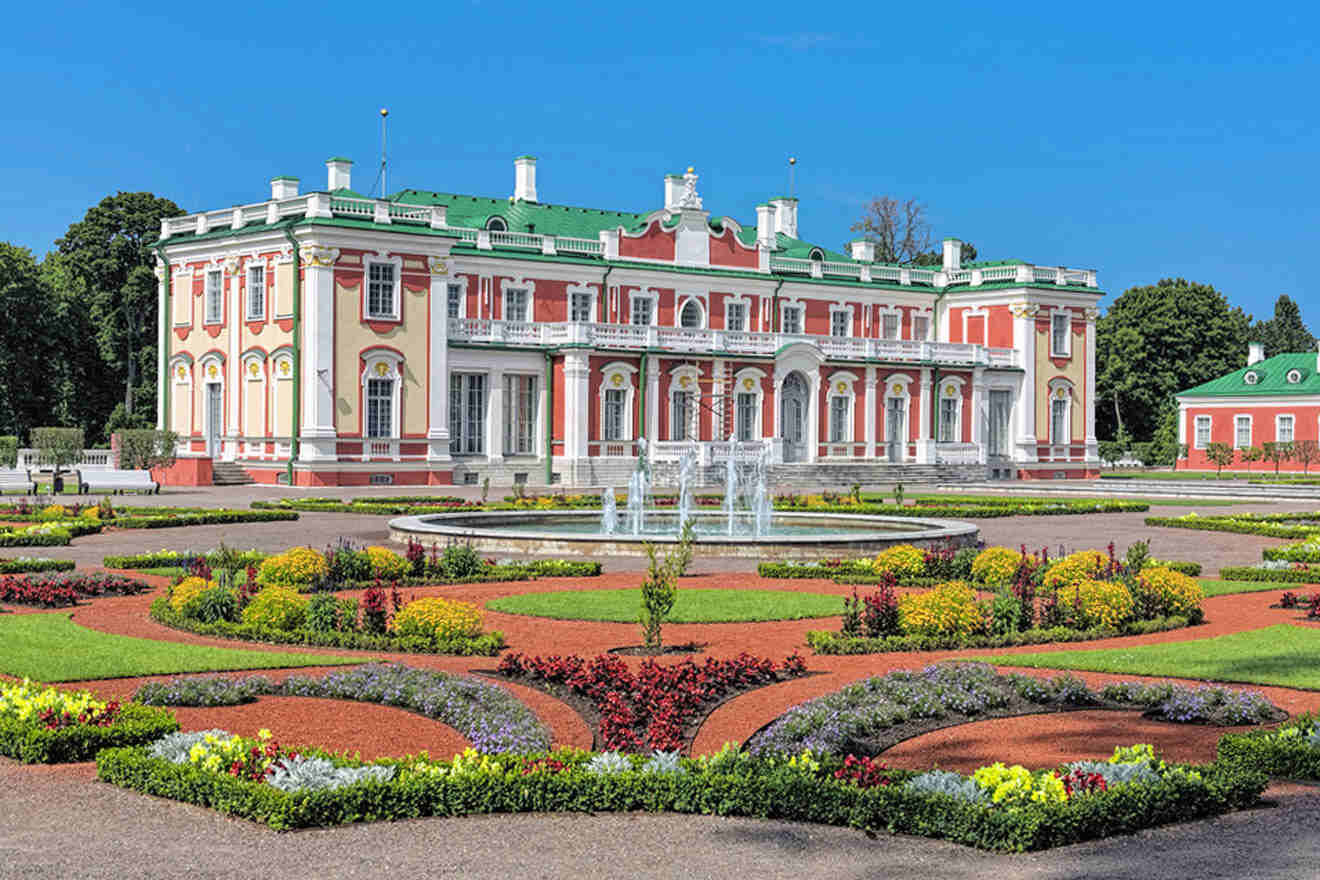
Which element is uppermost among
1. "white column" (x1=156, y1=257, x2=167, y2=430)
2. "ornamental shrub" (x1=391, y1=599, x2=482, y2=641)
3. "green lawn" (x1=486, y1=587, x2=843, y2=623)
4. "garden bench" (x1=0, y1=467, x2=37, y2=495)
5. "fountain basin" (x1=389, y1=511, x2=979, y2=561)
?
"white column" (x1=156, y1=257, x2=167, y2=430)

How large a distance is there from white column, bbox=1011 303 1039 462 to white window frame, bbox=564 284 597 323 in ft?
58.4

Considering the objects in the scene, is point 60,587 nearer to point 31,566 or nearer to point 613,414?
point 31,566

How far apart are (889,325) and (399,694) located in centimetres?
5191

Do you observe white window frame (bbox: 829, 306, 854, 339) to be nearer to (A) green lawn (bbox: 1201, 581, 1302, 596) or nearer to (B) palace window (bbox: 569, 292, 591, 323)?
(B) palace window (bbox: 569, 292, 591, 323)

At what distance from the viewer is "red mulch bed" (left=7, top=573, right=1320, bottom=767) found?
9641mm

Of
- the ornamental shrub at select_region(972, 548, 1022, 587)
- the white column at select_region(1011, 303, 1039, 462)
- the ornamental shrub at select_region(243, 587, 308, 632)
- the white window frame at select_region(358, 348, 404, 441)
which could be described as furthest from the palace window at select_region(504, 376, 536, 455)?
the ornamental shrub at select_region(243, 587, 308, 632)

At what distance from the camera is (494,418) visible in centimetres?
4788

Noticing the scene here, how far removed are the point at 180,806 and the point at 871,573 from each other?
512 inches

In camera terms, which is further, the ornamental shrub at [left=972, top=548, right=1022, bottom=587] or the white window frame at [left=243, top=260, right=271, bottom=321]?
the white window frame at [left=243, top=260, right=271, bottom=321]

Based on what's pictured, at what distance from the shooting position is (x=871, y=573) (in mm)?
19688

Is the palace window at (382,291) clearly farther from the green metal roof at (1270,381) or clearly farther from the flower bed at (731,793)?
the green metal roof at (1270,381)

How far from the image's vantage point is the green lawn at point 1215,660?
1202 cm

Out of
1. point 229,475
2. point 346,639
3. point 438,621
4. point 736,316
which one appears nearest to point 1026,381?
point 736,316

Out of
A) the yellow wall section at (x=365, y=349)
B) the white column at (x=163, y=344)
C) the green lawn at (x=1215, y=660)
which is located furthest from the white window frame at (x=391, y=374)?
the green lawn at (x=1215, y=660)
